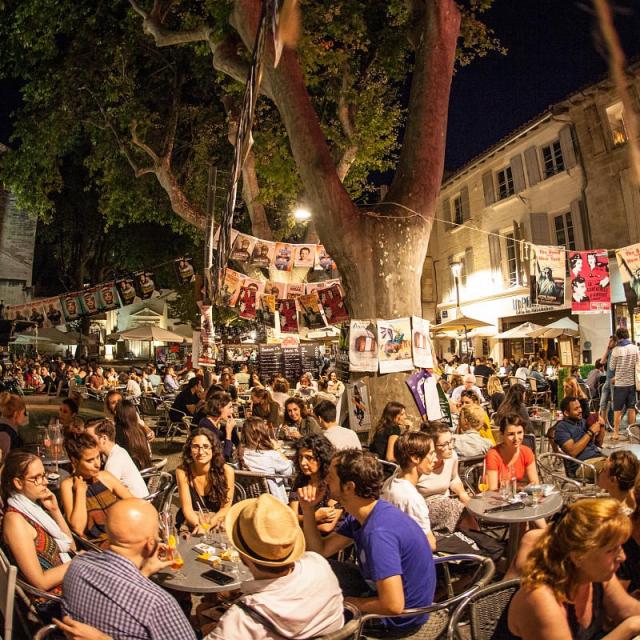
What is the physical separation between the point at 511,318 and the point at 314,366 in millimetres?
8797

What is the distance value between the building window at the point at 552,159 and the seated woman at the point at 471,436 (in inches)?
640

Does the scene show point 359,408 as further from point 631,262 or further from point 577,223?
point 577,223

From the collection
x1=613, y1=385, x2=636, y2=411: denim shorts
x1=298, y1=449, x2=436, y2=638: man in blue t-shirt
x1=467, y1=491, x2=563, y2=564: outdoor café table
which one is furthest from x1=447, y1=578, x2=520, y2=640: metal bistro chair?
x1=613, y1=385, x2=636, y2=411: denim shorts

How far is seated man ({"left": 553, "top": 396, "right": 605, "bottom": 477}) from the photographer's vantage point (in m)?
6.38

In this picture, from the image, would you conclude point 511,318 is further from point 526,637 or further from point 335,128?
point 526,637

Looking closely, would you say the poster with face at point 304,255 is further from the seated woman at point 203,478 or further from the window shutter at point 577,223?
the window shutter at point 577,223

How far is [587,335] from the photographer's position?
18.1 m

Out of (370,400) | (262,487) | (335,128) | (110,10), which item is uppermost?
(110,10)

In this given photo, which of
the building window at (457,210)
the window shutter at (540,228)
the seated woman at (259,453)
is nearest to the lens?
the seated woman at (259,453)

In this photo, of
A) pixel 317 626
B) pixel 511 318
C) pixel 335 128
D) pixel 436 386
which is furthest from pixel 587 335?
→ pixel 317 626

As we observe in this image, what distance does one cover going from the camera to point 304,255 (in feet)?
41.4

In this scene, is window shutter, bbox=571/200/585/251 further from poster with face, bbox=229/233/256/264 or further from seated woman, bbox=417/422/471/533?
seated woman, bbox=417/422/471/533

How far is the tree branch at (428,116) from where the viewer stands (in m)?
7.91

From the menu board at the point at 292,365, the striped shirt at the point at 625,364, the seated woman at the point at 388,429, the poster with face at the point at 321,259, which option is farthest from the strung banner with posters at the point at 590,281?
the menu board at the point at 292,365
